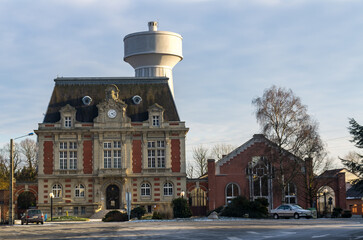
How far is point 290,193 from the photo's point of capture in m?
73.5

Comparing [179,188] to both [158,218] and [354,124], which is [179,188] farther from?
[354,124]

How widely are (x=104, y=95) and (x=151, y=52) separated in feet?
81.0

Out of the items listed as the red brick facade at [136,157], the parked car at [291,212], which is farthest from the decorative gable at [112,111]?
the parked car at [291,212]

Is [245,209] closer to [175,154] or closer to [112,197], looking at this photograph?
[175,154]

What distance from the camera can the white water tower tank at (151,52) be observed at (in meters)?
99.3

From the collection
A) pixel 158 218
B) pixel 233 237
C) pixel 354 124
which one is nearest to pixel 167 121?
pixel 158 218

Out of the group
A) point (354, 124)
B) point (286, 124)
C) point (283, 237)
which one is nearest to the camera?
point (283, 237)

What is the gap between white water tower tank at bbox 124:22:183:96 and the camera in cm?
9931

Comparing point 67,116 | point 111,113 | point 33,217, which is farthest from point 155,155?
point 33,217

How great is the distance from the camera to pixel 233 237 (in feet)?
97.6

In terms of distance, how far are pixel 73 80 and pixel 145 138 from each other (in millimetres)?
11705

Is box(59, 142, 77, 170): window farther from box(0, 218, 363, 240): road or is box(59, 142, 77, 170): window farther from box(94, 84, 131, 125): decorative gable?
box(0, 218, 363, 240): road

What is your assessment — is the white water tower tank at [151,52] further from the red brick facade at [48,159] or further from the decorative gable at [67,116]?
the red brick facade at [48,159]

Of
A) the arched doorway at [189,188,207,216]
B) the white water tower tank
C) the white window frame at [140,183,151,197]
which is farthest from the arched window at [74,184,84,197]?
the white water tower tank
